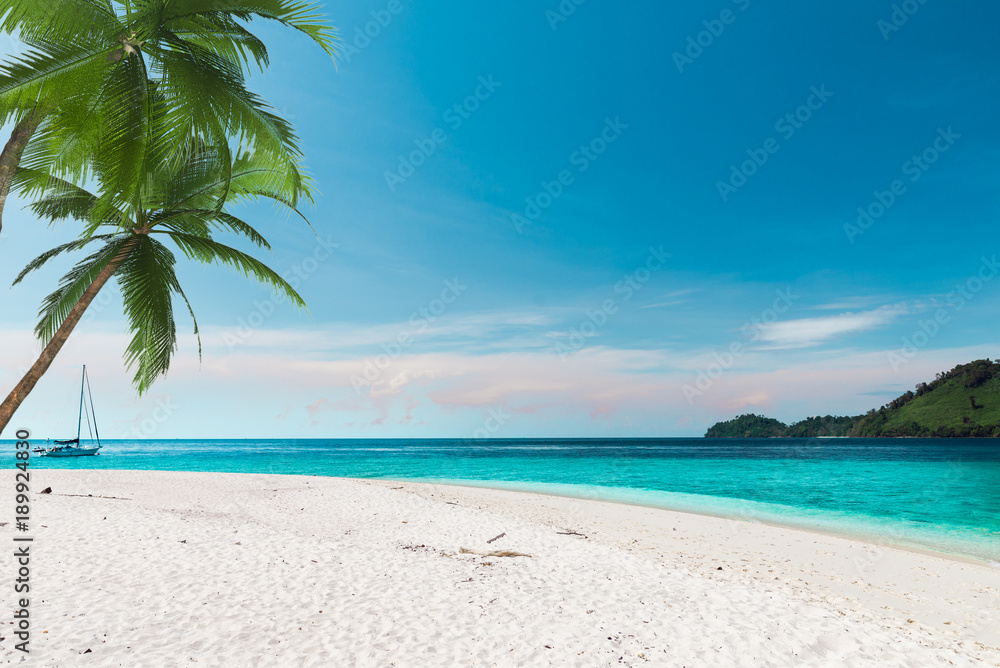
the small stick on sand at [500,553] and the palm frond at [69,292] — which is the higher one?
the palm frond at [69,292]

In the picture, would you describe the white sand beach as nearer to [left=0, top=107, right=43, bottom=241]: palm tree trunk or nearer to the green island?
[left=0, top=107, right=43, bottom=241]: palm tree trunk

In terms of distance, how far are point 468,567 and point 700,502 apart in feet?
53.6

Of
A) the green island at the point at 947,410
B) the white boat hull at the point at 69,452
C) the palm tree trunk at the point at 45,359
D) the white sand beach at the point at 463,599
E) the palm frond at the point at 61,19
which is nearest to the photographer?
the white sand beach at the point at 463,599

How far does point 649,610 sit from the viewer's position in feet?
18.7

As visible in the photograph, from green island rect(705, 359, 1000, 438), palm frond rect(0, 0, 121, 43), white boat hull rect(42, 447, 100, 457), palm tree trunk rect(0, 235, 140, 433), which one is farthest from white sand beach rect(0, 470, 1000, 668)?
green island rect(705, 359, 1000, 438)

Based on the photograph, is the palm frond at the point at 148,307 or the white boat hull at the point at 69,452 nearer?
the palm frond at the point at 148,307

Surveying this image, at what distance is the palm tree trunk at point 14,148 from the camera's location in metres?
5.08

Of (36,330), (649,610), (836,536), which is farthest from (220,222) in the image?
(836,536)

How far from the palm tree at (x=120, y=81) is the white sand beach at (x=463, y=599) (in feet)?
14.8

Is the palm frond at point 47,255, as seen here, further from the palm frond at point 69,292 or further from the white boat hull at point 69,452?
the white boat hull at point 69,452

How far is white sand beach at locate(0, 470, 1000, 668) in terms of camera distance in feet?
14.6

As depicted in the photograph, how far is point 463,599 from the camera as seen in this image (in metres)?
5.80

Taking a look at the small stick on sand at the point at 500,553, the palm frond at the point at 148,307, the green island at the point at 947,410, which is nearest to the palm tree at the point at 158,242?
the palm frond at the point at 148,307

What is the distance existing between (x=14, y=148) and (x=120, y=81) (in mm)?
1283
